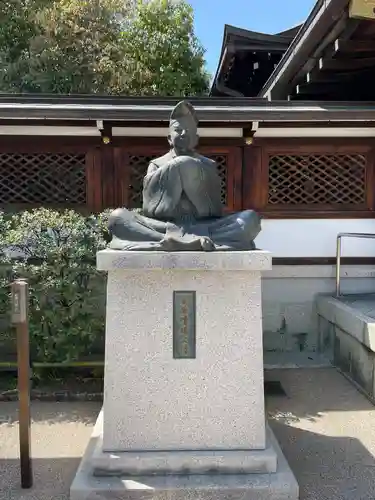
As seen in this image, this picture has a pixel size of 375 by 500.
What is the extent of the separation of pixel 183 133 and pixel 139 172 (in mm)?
3363

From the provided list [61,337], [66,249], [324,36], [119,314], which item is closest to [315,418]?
[119,314]

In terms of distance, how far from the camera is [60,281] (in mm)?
5051

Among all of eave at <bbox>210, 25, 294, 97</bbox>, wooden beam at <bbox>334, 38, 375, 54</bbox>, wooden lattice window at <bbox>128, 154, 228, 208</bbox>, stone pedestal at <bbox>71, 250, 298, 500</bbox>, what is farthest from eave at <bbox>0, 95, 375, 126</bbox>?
eave at <bbox>210, 25, 294, 97</bbox>

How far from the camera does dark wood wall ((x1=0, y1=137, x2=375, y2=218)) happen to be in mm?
6609

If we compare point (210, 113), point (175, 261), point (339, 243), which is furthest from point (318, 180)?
point (175, 261)

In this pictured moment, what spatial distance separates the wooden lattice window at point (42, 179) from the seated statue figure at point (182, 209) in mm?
3446

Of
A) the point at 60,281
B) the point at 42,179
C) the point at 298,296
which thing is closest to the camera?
the point at 60,281

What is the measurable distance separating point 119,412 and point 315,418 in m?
2.27

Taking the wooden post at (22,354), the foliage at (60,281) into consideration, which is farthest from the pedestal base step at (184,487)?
the foliage at (60,281)

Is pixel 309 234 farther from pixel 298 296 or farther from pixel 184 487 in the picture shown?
pixel 184 487

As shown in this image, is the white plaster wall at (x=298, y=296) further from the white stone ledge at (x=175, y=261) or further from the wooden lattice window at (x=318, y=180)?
the white stone ledge at (x=175, y=261)

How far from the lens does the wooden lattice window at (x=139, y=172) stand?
6.71 m

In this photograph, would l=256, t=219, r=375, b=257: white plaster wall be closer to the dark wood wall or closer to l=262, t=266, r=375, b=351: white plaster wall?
the dark wood wall

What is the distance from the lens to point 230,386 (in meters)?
3.25
